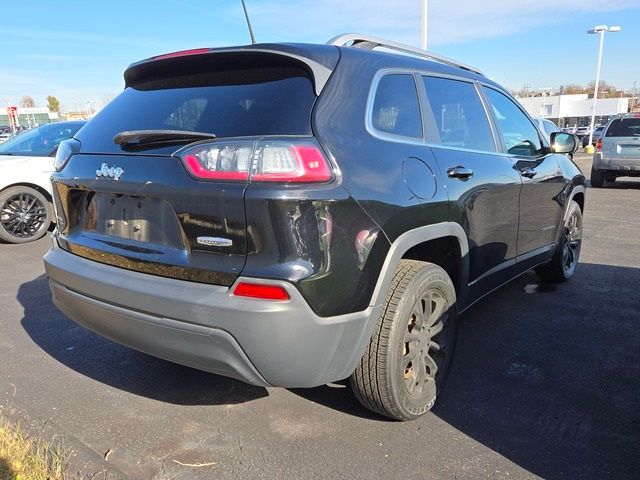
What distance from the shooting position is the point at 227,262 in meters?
2.16

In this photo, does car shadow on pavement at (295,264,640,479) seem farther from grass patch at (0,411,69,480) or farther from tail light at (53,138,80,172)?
tail light at (53,138,80,172)

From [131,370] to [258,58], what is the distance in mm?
2126

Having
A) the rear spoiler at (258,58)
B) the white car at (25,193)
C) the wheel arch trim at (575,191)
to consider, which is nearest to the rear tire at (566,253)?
the wheel arch trim at (575,191)

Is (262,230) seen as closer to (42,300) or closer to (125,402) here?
(125,402)

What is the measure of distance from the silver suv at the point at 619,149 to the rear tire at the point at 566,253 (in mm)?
8190

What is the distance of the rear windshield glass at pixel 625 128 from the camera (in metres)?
12.4

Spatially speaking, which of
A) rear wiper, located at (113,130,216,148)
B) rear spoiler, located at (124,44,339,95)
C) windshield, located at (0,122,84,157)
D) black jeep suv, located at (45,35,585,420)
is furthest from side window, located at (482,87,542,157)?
windshield, located at (0,122,84,157)

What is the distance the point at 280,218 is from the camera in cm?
208

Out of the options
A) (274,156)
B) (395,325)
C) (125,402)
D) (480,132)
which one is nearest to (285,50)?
(274,156)

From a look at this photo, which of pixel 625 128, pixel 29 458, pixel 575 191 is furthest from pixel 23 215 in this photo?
pixel 625 128

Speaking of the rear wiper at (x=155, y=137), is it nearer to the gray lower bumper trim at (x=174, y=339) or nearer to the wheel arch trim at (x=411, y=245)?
the gray lower bumper trim at (x=174, y=339)

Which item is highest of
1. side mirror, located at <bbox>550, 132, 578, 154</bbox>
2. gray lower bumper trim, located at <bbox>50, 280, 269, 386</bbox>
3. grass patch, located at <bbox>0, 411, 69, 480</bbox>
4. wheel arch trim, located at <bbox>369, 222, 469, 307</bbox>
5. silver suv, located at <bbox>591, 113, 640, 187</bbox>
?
side mirror, located at <bbox>550, 132, 578, 154</bbox>

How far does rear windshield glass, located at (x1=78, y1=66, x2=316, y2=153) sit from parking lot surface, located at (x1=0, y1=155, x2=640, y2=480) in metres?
1.43

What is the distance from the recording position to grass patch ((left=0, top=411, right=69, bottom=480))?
7.37 ft
